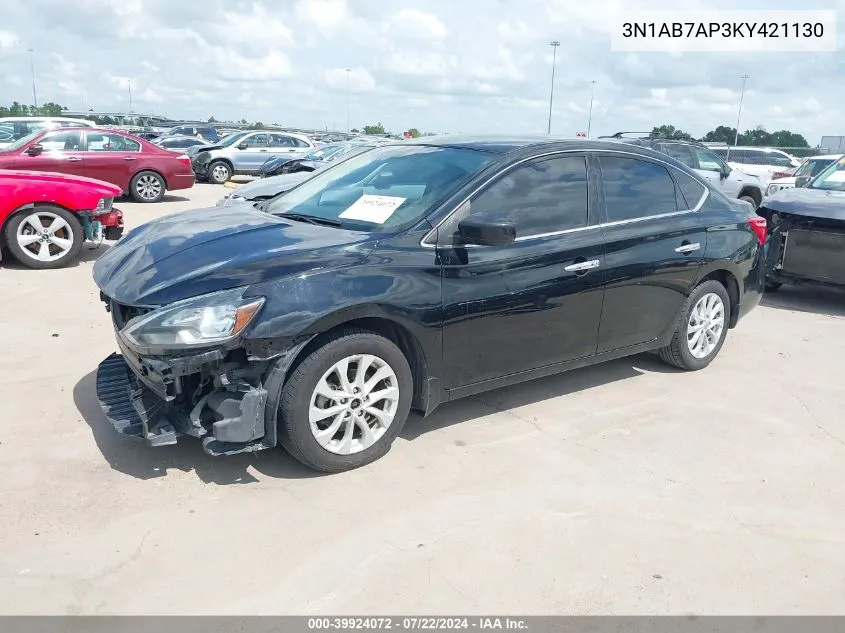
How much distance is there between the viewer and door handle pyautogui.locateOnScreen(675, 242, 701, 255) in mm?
5219

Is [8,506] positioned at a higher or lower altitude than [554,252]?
lower

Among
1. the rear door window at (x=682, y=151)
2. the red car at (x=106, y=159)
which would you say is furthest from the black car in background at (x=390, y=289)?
the red car at (x=106, y=159)

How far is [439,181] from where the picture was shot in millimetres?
4285

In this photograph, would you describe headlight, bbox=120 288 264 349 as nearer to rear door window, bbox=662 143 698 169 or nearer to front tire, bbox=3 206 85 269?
front tire, bbox=3 206 85 269

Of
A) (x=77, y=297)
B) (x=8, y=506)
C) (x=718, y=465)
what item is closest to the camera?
(x=8, y=506)

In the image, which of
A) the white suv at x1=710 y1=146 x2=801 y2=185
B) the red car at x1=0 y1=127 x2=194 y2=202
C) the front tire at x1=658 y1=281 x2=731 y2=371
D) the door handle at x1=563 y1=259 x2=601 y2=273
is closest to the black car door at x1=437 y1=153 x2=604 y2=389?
the door handle at x1=563 y1=259 x2=601 y2=273

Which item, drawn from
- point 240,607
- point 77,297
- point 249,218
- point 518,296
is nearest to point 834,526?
point 518,296

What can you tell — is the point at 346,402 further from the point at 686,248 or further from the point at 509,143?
the point at 686,248

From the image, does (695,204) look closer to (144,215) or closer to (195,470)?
(195,470)

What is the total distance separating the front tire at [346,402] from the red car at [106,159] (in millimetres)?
11537

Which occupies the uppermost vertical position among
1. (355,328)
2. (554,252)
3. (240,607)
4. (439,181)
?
(439,181)

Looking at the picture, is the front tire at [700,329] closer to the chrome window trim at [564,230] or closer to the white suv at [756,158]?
the chrome window trim at [564,230]

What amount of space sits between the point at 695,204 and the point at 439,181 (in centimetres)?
221

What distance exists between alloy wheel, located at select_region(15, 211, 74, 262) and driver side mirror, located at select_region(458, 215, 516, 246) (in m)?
6.13
